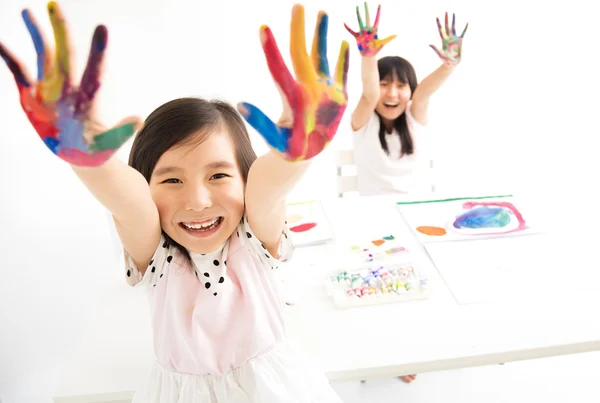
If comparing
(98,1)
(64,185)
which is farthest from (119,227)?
(98,1)

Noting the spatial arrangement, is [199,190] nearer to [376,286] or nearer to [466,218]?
[376,286]

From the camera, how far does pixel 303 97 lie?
0.52 m

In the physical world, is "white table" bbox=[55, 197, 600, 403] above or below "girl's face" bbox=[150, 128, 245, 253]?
below

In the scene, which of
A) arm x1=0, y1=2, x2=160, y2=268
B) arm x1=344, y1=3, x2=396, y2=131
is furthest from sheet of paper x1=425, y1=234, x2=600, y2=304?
arm x1=0, y1=2, x2=160, y2=268

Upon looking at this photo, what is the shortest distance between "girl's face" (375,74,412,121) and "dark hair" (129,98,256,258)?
1.00 m

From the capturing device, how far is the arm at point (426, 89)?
1.60 m

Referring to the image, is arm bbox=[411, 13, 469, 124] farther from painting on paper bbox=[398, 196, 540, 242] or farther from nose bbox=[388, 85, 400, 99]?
painting on paper bbox=[398, 196, 540, 242]

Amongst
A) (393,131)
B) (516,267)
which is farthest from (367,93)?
(516,267)

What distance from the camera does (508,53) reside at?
2574 mm

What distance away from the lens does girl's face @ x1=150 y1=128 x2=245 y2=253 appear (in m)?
0.69

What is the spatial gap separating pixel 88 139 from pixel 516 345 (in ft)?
2.48

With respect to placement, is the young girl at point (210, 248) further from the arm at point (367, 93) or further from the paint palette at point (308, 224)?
the arm at point (367, 93)

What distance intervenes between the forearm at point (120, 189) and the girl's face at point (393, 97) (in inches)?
45.8

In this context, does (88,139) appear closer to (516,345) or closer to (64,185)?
(516,345)
